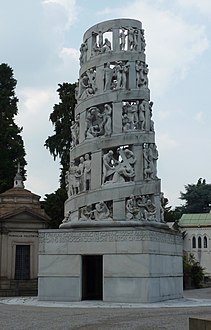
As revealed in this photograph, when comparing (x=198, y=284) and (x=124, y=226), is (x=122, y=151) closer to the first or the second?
(x=124, y=226)

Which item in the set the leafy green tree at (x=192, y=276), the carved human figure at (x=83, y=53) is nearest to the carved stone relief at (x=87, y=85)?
the carved human figure at (x=83, y=53)

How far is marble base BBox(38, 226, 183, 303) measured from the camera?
19047mm

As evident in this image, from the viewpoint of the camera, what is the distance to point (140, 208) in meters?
20.7

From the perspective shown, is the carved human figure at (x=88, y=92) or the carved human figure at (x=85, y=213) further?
the carved human figure at (x=88, y=92)

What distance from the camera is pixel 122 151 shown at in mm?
21141

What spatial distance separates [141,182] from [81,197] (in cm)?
230

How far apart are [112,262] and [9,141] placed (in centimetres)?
2321

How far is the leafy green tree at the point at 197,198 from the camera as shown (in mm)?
74062

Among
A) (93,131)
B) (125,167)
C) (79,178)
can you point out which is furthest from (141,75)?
(79,178)

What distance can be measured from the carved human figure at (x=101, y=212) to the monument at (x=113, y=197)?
0.12ft

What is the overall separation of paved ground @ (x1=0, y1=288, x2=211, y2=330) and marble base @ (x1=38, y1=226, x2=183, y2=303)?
131 cm

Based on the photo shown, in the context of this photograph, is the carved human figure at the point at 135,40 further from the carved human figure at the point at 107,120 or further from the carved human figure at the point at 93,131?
the carved human figure at the point at 93,131

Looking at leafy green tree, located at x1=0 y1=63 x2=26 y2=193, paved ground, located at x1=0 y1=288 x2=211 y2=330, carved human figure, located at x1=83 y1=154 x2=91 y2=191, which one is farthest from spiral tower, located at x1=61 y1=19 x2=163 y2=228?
leafy green tree, located at x1=0 y1=63 x2=26 y2=193

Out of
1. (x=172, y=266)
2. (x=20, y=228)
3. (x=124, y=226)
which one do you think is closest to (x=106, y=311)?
(x=124, y=226)
